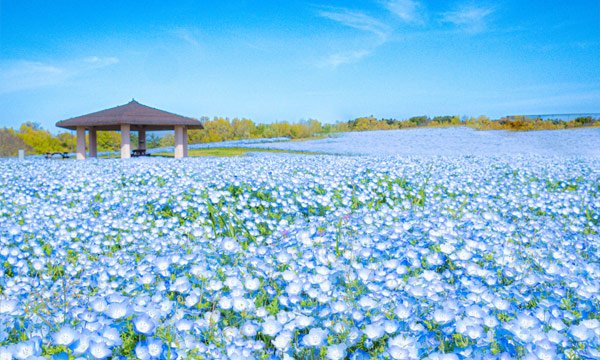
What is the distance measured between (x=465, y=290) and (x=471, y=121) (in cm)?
4549

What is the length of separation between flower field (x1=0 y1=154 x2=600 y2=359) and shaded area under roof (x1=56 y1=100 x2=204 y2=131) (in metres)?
10.9

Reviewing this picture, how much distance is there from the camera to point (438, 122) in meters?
47.3

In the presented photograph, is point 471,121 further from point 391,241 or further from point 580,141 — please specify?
point 391,241

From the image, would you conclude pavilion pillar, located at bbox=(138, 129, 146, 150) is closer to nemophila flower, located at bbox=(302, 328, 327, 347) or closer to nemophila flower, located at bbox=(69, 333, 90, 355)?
nemophila flower, located at bbox=(69, 333, 90, 355)

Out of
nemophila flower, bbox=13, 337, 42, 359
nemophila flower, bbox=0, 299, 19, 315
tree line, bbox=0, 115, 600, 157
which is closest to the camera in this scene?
nemophila flower, bbox=13, 337, 42, 359

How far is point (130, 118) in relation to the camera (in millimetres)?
16641

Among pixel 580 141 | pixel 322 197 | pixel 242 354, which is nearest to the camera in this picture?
pixel 242 354

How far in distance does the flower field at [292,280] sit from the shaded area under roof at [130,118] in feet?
35.7

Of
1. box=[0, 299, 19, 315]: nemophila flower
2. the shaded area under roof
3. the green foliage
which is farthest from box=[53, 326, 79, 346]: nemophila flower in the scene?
the green foliage

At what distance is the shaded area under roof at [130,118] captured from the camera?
16.6 meters

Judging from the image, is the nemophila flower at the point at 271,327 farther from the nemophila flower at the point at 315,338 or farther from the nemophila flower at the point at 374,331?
the nemophila flower at the point at 374,331

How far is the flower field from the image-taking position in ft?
6.83

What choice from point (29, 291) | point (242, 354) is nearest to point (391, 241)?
point (242, 354)

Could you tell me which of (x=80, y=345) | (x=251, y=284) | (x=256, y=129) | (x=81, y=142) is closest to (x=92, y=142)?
(x=81, y=142)
